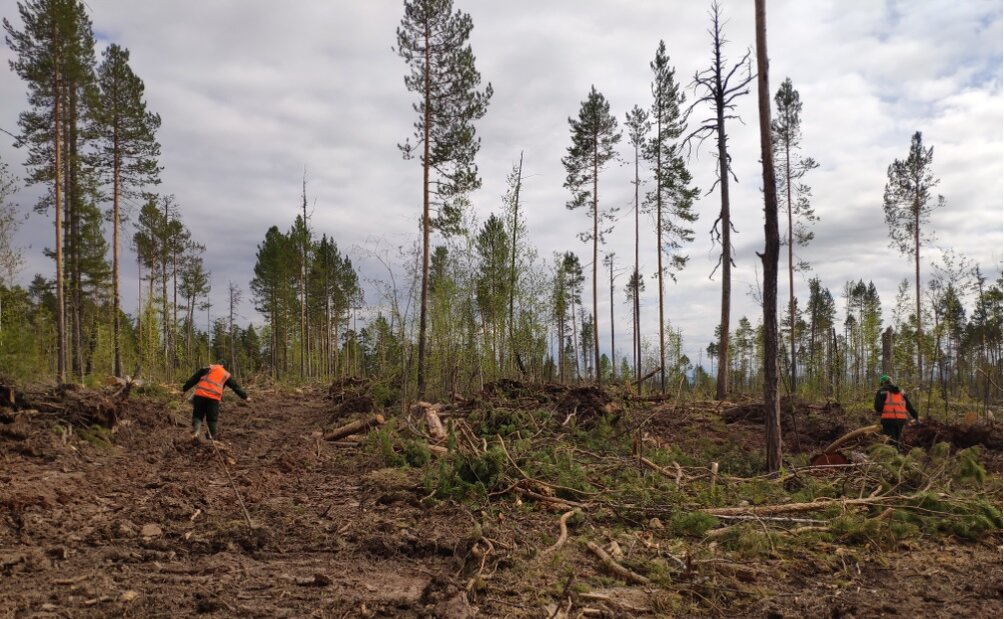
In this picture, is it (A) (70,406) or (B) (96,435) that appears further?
(A) (70,406)

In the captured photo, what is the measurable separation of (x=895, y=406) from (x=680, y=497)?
23.6ft

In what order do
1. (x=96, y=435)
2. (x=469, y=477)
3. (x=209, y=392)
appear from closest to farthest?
(x=469, y=477) < (x=96, y=435) < (x=209, y=392)

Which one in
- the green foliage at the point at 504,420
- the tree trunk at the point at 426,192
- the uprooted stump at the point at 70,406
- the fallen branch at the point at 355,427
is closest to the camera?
the uprooted stump at the point at 70,406

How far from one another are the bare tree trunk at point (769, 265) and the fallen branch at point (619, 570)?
454cm

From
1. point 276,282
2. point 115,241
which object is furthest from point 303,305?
point 115,241

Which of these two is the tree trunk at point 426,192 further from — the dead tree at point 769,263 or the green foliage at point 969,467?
the green foliage at point 969,467

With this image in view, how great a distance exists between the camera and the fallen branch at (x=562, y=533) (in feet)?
14.9

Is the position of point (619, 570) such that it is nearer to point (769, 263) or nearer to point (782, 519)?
point (782, 519)

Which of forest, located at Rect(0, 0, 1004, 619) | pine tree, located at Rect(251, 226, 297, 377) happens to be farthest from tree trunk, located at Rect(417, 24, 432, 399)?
pine tree, located at Rect(251, 226, 297, 377)

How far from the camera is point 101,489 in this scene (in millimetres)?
6441

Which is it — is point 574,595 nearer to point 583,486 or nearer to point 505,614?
point 505,614

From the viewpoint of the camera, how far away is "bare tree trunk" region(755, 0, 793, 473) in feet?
25.9

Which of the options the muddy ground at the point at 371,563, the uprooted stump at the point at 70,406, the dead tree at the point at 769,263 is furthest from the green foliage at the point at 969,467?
the uprooted stump at the point at 70,406

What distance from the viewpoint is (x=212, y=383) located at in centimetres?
982
